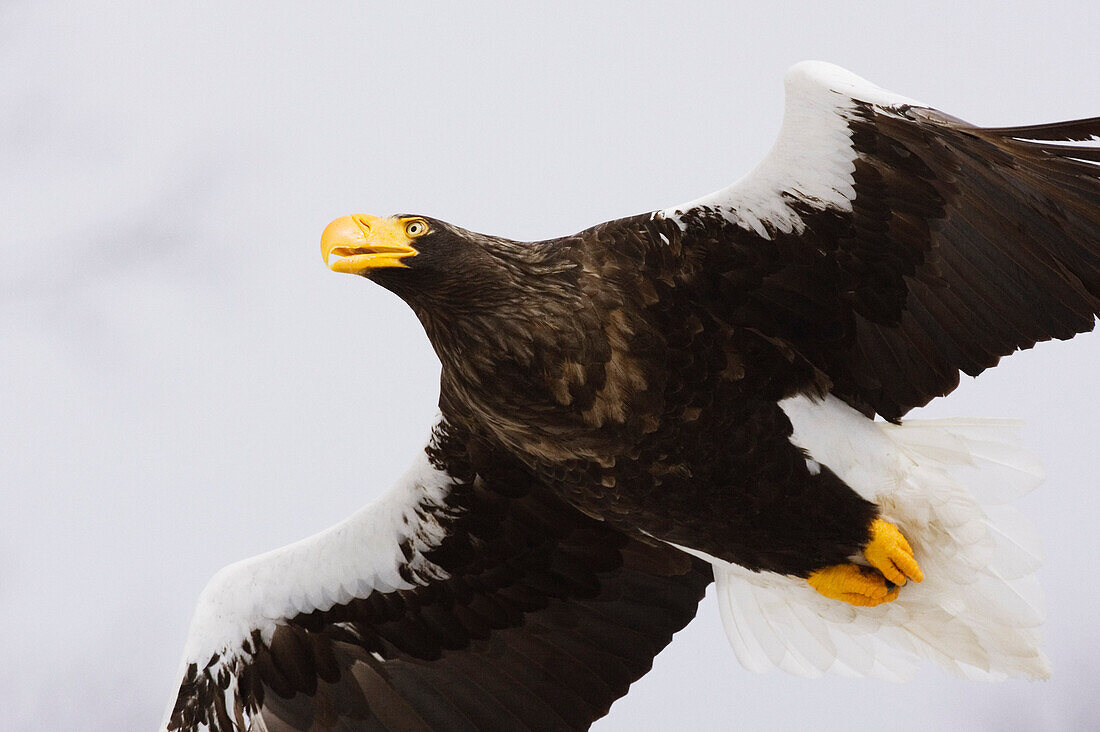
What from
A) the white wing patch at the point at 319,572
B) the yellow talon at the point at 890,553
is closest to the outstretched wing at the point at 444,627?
the white wing patch at the point at 319,572

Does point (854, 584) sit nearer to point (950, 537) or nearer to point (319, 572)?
point (950, 537)

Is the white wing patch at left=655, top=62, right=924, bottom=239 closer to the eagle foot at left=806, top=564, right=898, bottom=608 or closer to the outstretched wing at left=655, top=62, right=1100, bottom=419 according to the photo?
the outstretched wing at left=655, top=62, right=1100, bottom=419

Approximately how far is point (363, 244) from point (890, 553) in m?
1.87

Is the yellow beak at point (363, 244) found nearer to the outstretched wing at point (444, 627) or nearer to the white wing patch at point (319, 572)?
the white wing patch at point (319, 572)

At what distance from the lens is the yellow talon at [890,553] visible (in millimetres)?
3893

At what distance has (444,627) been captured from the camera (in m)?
4.40

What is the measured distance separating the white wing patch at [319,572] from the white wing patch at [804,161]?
1.38m

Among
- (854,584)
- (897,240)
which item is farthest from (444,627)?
(897,240)

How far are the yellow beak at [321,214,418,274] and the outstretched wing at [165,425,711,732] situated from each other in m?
1.16

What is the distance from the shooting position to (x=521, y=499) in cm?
425

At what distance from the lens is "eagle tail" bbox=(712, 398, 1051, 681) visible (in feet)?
12.7

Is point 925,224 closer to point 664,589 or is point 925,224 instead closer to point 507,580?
point 664,589

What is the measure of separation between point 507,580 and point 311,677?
2.51ft

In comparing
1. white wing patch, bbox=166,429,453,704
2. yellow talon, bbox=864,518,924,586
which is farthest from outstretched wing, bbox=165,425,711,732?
yellow talon, bbox=864,518,924,586
